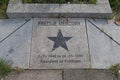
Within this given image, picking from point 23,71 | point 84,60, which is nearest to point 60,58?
point 84,60

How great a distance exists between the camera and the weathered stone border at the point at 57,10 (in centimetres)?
498

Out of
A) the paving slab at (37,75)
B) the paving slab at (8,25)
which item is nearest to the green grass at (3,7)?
the paving slab at (8,25)

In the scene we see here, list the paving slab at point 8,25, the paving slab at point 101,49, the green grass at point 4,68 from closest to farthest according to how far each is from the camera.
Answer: the green grass at point 4,68, the paving slab at point 101,49, the paving slab at point 8,25

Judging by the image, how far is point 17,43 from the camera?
469 centimetres

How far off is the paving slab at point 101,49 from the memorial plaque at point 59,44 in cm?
12

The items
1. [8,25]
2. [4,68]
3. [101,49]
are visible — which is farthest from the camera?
[8,25]

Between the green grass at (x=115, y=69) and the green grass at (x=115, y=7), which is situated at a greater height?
the green grass at (x=115, y=7)

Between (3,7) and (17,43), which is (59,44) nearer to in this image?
(17,43)

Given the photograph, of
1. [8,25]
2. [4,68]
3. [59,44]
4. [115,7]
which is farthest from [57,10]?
[4,68]

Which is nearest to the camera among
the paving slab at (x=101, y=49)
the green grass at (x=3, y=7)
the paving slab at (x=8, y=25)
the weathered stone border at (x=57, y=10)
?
the paving slab at (x=101, y=49)

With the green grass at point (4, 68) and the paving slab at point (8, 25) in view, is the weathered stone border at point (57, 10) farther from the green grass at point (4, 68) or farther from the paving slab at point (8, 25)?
the green grass at point (4, 68)

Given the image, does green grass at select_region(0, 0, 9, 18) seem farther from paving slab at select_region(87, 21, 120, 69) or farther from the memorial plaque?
paving slab at select_region(87, 21, 120, 69)

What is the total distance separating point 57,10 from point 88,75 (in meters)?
1.59

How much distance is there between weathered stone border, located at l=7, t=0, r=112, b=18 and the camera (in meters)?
4.98
